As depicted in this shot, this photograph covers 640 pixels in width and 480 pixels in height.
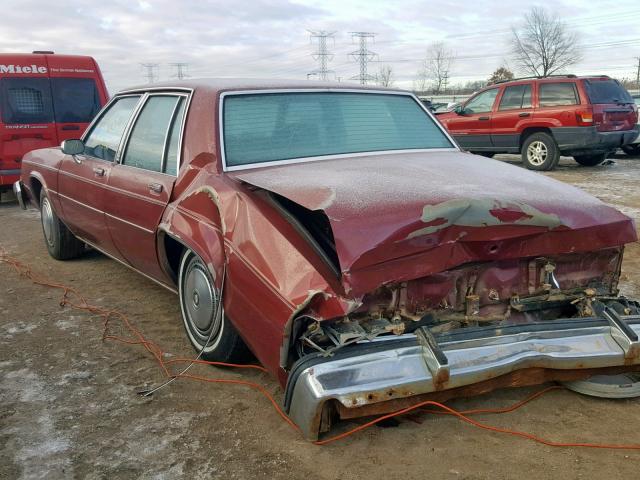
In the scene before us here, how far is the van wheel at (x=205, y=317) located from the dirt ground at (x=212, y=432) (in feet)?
0.42

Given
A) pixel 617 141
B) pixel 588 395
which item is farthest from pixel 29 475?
pixel 617 141

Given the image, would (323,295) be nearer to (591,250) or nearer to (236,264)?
(236,264)

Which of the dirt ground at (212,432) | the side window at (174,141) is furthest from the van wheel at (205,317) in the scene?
A: the side window at (174,141)

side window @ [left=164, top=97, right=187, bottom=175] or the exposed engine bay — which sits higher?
side window @ [left=164, top=97, right=187, bottom=175]

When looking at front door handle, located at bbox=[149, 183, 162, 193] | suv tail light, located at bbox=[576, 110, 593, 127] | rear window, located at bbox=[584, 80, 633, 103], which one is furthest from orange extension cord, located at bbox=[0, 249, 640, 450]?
rear window, located at bbox=[584, 80, 633, 103]

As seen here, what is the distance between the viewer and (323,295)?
2469mm

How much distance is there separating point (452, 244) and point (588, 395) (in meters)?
1.09

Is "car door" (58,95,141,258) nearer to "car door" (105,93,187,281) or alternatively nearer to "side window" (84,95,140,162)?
"side window" (84,95,140,162)

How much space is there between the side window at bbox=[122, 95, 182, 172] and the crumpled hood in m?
0.95

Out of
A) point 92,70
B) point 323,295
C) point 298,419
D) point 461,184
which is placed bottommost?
point 298,419

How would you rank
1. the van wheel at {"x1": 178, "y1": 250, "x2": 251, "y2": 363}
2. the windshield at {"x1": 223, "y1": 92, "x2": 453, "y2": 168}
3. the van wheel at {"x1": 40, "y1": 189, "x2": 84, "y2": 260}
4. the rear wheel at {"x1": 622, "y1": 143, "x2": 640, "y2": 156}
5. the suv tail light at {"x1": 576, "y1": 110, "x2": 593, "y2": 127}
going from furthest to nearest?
the rear wheel at {"x1": 622, "y1": 143, "x2": 640, "y2": 156}
the suv tail light at {"x1": 576, "y1": 110, "x2": 593, "y2": 127}
the van wheel at {"x1": 40, "y1": 189, "x2": 84, "y2": 260}
the windshield at {"x1": 223, "y1": 92, "x2": 453, "y2": 168}
the van wheel at {"x1": 178, "y1": 250, "x2": 251, "y2": 363}

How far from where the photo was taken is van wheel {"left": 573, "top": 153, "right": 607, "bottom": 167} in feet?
42.0

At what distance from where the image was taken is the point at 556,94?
1195 centimetres

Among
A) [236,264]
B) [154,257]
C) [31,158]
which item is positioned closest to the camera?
[236,264]
